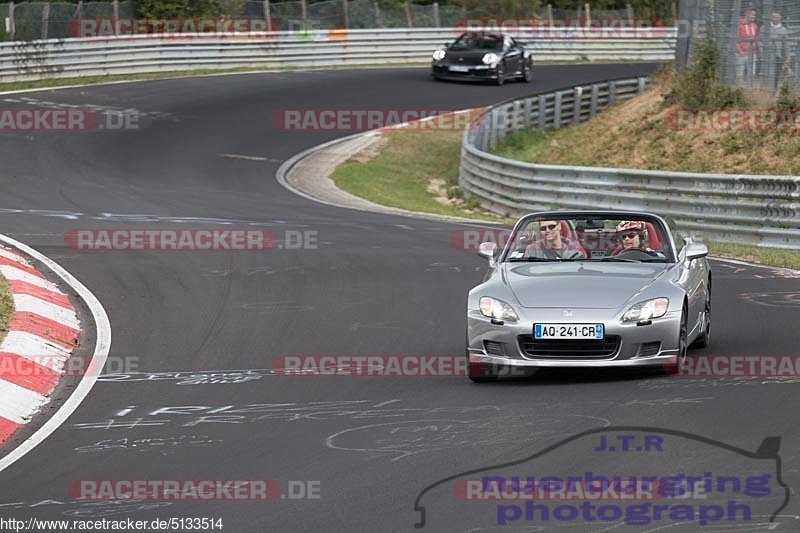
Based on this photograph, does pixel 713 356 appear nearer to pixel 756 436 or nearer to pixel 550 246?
pixel 550 246

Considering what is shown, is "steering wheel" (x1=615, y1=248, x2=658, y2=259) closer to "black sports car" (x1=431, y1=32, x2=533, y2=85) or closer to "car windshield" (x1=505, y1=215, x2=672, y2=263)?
"car windshield" (x1=505, y1=215, x2=672, y2=263)

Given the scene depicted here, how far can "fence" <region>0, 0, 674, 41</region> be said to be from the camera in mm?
37344

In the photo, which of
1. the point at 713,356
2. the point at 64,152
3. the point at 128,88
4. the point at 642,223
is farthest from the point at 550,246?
the point at 128,88

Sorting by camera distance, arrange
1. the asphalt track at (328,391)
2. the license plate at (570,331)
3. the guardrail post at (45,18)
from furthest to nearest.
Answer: the guardrail post at (45,18) < the license plate at (570,331) < the asphalt track at (328,391)

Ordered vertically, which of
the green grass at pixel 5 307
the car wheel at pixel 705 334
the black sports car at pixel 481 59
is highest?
the green grass at pixel 5 307

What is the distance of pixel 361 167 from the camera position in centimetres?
2928

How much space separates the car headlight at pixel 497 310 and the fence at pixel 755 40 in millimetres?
15896

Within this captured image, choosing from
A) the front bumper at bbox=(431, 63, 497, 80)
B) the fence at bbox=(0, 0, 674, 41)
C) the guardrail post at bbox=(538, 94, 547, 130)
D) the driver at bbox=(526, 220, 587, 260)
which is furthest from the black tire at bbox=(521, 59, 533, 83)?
the driver at bbox=(526, 220, 587, 260)

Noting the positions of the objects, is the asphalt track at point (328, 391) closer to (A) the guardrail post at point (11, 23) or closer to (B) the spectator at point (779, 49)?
(B) the spectator at point (779, 49)

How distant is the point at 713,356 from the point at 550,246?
1.51 meters

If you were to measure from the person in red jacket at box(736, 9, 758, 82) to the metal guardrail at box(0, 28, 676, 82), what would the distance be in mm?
18989

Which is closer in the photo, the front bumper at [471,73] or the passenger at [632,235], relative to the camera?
the passenger at [632,235]

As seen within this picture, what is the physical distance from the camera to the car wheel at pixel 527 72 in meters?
43.2

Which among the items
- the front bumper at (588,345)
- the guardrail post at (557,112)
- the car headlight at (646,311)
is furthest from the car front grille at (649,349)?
the guardrail post at (557,112)
